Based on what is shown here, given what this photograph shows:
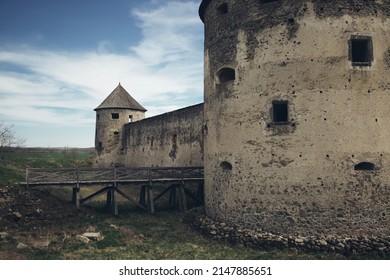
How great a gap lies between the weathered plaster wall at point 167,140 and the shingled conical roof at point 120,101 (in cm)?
206

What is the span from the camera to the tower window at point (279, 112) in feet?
38.0

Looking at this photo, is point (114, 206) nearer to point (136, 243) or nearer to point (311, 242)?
point (136, 243)

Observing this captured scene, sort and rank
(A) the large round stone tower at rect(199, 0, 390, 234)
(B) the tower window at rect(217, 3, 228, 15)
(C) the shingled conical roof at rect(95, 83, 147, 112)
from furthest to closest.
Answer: (C) the shingled conical roof at rect(95, 83, 147, 112), (B) the tower window at rect(217, 3, 228, 15), (A) the large round stone tower at rect(199, 0, 390, 234)

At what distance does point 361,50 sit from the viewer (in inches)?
459

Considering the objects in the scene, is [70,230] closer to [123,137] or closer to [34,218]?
[34,218]

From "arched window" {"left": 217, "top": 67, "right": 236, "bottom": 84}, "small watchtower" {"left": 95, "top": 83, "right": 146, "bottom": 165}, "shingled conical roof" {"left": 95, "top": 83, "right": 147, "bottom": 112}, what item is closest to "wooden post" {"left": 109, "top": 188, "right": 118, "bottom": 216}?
"arched window" {"left": 217, "top": 67, "right": 236, "bottom": 84}

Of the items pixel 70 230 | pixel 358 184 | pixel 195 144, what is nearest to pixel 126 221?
pixel 70 230

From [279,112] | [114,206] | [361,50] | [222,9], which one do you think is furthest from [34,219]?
[361,50]

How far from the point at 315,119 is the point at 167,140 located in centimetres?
1342

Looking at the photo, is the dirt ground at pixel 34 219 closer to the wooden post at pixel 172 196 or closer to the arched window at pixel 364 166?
the wooden post at pixel 172 196

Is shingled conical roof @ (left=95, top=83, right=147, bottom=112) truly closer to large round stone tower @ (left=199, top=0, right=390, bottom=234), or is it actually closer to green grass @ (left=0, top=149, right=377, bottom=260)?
green grass @ (left=0, top=149, right=377, bottom=260)

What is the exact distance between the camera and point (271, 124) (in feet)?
38.2

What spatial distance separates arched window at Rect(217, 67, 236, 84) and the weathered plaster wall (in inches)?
240

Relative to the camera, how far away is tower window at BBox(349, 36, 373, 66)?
11141 millimetres
